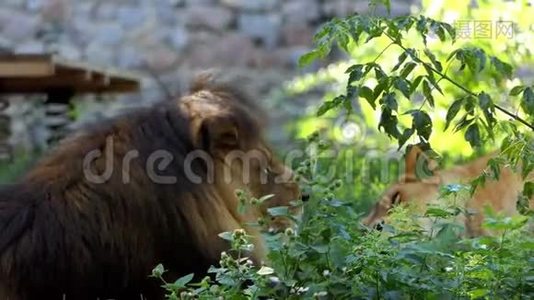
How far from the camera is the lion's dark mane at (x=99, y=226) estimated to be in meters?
3.51

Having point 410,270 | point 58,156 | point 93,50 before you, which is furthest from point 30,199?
point 93,50

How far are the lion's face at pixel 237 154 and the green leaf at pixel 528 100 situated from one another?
818 mm

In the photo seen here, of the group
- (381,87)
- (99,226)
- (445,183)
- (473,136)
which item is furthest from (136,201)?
(445,183)

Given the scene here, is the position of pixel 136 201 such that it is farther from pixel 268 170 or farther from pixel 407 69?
pixel 407 69

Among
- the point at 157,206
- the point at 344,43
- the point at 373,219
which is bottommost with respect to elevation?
the point at 373,219

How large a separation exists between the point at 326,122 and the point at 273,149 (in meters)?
4.82

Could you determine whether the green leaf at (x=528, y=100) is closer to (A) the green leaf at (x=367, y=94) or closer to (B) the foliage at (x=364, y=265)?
(B) the foliage at (x=364, y=265)

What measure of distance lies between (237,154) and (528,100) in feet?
3.39

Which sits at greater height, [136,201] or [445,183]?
[136,201]

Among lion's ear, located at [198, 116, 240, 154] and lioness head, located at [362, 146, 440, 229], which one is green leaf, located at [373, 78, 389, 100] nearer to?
lion's ear, located at [198, 116, 240, 154]

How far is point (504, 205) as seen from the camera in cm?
558

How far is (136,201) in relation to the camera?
11.9 feet

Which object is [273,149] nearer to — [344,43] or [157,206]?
[157,206]

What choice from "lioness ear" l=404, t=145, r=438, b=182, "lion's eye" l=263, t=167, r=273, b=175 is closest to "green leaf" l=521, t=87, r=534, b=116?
"lion's eye" l=263, t=167, r=273, b=175
